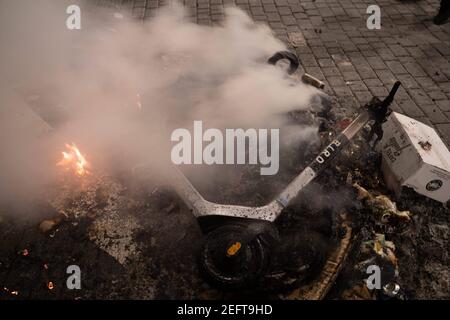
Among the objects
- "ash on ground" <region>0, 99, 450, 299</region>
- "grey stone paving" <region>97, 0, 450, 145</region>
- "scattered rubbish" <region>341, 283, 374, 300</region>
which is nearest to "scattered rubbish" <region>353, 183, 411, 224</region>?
"ash on ground" <region>0, 99, 450, 299</region>

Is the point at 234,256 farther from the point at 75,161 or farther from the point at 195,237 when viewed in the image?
the point at 75,161

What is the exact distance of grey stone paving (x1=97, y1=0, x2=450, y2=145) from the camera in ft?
19.1

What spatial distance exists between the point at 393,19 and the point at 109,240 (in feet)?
26.1

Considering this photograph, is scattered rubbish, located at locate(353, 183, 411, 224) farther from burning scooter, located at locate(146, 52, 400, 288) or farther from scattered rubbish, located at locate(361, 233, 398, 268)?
burning scooter, located at locate(146, 52, 400, 288)

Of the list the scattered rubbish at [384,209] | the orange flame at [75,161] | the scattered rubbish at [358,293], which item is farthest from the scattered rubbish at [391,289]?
the orange flame at [75,161]

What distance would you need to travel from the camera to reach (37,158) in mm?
4688

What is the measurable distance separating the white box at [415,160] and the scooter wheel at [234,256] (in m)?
2.10

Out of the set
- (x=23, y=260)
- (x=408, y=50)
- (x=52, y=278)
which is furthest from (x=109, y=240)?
(x=408, y=50)

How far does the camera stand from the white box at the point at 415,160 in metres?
3.97
